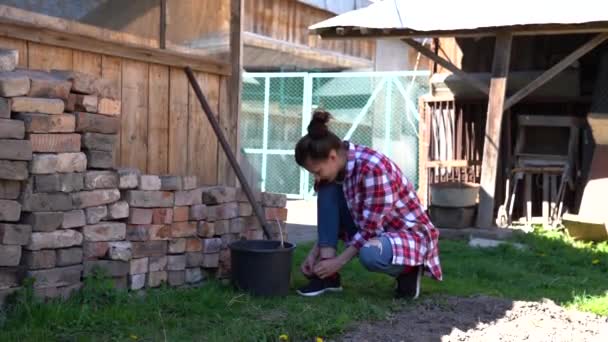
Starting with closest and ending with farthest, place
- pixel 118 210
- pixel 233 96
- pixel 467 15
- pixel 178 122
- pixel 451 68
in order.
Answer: pixel 118 210 < pixel 178 122 < pixel 233 96 < pixel 467 15 < pixel 451 68

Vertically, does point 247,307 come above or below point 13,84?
below

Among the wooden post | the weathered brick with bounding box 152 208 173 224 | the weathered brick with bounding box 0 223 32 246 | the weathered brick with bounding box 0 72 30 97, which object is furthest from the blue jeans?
the wooden post

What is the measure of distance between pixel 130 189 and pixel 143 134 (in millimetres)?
680

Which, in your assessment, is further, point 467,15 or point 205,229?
point 467,15

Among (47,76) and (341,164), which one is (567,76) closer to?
(341,164)

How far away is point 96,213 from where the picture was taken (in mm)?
4328

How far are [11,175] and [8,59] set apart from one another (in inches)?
23.4

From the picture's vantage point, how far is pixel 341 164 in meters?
4.65

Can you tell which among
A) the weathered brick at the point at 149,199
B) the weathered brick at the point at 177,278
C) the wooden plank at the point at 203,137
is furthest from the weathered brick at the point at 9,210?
the wooden plank at the point at 203,137

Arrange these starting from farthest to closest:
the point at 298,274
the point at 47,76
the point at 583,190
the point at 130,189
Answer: the point at 583,190, the point at 298,274, the point at 130,189, the point at 47,76

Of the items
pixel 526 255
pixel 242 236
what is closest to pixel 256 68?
pixel 526 255

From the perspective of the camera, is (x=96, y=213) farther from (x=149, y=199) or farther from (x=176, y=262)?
(x=176, y=262)

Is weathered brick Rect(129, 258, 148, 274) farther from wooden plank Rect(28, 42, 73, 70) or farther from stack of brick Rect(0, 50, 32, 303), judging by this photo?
wooden plank Rect(28, 42, 73, 70)

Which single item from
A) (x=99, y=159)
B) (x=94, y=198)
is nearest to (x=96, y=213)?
(x=94, y=198)
